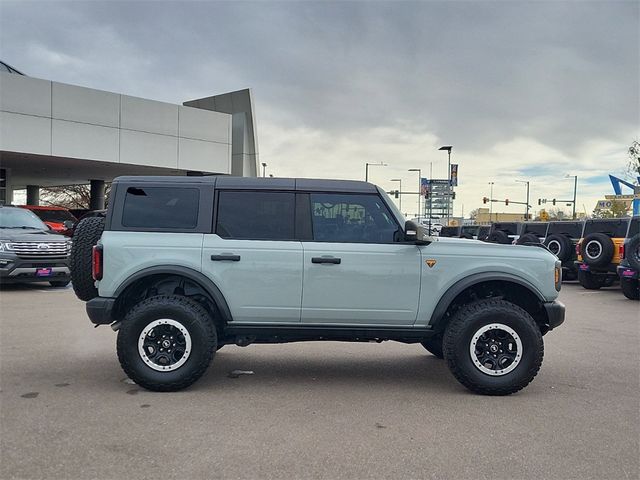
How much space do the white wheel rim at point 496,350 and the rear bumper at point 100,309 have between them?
332 cm

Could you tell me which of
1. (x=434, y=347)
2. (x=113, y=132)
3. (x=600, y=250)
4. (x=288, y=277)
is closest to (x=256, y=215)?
(x=288, y=277)

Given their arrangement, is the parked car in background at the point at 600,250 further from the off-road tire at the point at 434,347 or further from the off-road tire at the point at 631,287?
the off-road tire at the point at 434,347

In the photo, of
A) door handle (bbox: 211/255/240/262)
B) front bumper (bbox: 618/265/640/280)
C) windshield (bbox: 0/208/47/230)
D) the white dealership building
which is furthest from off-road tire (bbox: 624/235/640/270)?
the white dealership building

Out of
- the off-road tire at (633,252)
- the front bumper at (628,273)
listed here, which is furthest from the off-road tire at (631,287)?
the off-road tire at (633,252)

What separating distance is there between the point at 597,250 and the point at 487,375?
A: 10.4m

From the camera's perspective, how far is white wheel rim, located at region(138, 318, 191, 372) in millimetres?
4957

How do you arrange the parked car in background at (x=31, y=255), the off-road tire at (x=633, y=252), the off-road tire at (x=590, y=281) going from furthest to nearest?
the off-road tire at (x=590, y=281), the off-road tire at (x=633, y=252), the parked car in background at (x=31, y=255)

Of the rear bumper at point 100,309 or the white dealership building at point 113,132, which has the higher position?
the white dealership building at point 113,132

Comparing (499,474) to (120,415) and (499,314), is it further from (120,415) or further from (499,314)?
(120,415)

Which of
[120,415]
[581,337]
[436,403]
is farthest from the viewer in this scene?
[581,337]

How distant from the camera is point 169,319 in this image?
496 cm

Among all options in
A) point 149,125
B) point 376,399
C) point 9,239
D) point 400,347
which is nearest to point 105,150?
point 149,125

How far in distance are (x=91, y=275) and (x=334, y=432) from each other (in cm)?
279

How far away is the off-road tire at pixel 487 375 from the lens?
4.98 metres
